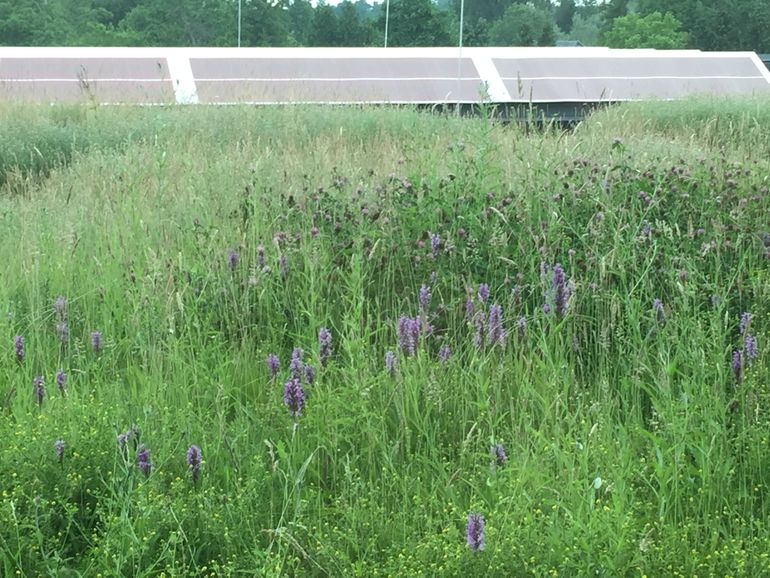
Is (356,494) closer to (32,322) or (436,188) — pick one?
(32,322)

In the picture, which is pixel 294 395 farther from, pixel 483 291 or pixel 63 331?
pixel 63 331

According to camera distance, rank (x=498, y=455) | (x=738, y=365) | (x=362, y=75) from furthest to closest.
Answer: (x=362, y=75), (x=738, y=365), (x=498, y=455)

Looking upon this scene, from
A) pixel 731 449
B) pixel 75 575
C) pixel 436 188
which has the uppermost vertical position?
pixel 436 188

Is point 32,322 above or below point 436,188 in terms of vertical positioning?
below

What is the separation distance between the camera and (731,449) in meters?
2.83

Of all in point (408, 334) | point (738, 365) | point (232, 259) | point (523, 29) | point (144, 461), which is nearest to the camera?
point (144, 461)

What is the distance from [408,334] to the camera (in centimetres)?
311

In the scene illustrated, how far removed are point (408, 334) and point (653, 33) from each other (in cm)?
5419

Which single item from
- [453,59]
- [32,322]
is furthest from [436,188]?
[453,59]

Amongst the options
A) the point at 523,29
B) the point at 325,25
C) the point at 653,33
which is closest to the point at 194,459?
the point at 325,25

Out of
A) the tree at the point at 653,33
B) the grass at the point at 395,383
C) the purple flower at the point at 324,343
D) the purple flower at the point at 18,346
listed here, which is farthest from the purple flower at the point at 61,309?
the tree at the point at 653,33

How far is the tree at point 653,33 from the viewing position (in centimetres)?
5228

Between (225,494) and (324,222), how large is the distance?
2199 mm

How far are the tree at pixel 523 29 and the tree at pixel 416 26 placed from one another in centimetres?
1066
